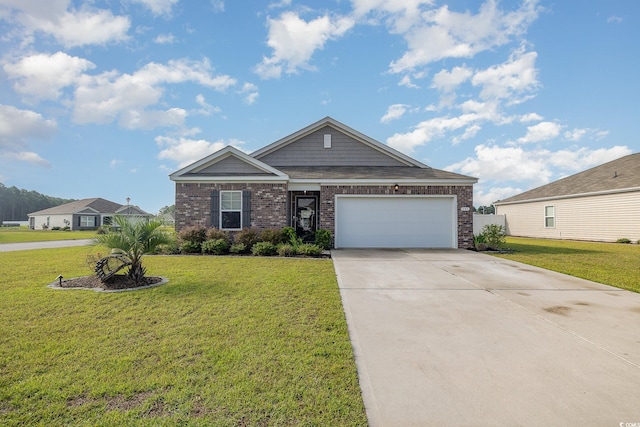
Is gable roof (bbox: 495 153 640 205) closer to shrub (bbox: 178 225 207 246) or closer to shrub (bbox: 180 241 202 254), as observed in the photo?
shrub (bbox: 178 225 207 246)

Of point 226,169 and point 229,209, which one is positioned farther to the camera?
point 226,169

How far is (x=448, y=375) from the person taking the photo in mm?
2697

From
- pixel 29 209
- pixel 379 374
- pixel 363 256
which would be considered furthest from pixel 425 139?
pixel 29 209

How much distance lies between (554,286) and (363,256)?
5146mm

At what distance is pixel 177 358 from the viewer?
9.57 feet

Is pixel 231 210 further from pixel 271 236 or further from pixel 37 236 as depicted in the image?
pixel 37 236

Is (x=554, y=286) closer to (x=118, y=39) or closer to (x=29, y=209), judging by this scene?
(x=118, y=39)

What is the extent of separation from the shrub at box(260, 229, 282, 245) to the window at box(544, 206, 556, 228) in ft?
62.3

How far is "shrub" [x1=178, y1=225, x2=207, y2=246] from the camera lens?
35.2 feet

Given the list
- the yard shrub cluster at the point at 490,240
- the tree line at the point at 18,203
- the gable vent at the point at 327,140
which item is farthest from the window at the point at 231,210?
the tree line at the point at 18,203

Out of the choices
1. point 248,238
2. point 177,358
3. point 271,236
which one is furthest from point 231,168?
point 177,358

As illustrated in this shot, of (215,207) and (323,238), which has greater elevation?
(215,207)

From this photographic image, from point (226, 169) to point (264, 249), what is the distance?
433cm

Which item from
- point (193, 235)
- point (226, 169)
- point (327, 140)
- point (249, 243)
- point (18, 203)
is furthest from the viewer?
point (18, 203)
